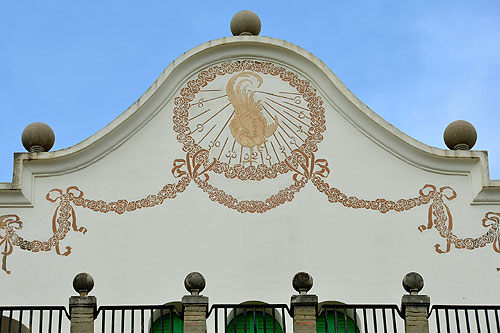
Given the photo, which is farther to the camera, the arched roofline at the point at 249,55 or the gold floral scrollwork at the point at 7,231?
the arched roofline at the point at 249,55

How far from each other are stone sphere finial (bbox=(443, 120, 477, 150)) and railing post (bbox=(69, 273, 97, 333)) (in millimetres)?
6339

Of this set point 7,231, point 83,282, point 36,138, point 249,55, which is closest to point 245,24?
point 249,55

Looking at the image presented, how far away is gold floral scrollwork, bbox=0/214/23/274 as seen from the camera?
1712 centimetres

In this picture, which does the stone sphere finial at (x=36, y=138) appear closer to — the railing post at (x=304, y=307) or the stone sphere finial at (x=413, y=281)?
the railing post at (x=304, y=307)

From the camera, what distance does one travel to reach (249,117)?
59.8ft

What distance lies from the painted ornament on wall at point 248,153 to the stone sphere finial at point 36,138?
2.63ft

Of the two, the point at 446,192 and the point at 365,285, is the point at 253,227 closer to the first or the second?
the point at 365,285

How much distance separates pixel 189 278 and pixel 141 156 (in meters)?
3.62

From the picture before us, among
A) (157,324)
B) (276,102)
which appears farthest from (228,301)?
(276,102)

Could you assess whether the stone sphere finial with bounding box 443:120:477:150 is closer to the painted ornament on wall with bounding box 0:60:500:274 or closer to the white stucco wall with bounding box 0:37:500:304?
the white stucco wall with bounding box 0:37:500:304

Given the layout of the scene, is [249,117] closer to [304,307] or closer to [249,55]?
[249,55]

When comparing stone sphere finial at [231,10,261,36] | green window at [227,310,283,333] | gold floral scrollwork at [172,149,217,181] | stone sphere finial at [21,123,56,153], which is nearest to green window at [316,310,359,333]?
green window at [227,310,283,333]

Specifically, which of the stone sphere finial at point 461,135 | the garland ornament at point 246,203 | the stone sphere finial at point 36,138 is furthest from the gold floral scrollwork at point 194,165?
the stone sphere finial at point 461,135

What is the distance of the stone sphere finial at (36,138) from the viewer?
59.0 ft
